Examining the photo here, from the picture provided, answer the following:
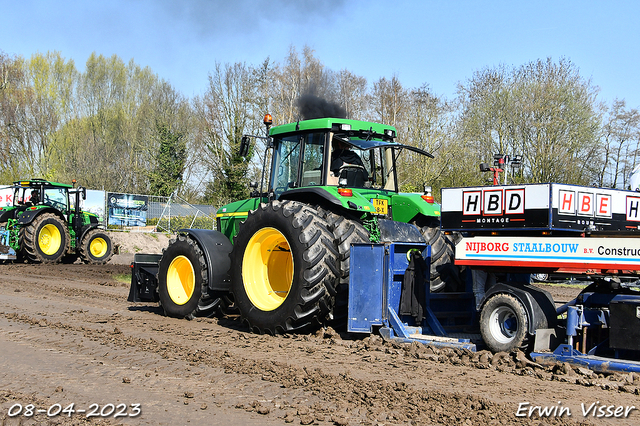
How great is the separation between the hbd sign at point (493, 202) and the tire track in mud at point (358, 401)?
2.13 m

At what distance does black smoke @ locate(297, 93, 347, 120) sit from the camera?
9930mm

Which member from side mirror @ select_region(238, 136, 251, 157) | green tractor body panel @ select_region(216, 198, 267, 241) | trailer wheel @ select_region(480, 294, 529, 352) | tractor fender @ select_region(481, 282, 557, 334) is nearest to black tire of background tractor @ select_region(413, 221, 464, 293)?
trailer wheel @ select_region(480, 294, 529, 352)

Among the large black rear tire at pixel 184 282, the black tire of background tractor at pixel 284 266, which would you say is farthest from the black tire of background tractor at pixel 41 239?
the black tire of background tractor at pixel 284 266

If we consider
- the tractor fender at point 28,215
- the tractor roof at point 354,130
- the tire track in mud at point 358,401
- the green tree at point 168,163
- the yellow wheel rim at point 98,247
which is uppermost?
the green tree at point 168,163

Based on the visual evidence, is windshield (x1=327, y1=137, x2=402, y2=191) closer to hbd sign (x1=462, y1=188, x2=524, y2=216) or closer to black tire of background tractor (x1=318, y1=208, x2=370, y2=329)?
black tire of background tractor (x1=318, y1=208, x2=370, y2=329)

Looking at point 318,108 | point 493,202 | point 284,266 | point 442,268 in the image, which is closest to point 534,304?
point 493,202

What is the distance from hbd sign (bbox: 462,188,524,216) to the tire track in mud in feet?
7.00

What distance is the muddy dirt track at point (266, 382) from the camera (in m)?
4.25

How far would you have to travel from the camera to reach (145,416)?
4.25 metres

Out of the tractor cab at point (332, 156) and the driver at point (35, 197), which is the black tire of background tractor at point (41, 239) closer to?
the driver at point (35, 197)

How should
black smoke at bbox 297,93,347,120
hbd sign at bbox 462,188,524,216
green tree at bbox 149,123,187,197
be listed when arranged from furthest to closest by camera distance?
1. green tree at bbox 149,123,187,197
2. black smoke at bbox 297,93,347,120
3. hbd sign at bbox 462,188,524,216

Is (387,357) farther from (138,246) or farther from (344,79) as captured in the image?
(344,79)

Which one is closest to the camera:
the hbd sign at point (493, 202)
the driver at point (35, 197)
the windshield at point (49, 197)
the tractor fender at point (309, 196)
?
the hbd sign at point (493, 202)

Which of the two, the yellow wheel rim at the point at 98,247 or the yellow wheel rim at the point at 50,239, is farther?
the yellow wheel rim at the point at 98,247
